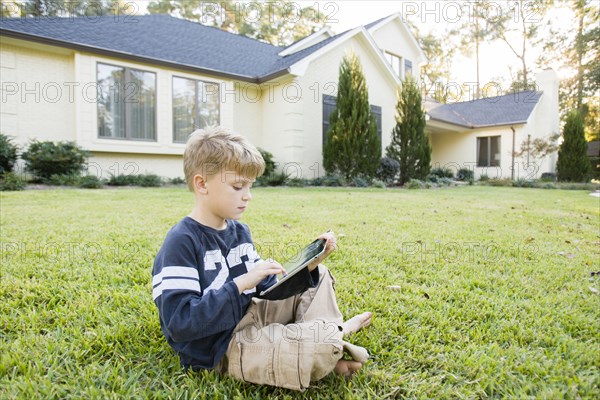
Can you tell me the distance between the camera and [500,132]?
1820 centimetres

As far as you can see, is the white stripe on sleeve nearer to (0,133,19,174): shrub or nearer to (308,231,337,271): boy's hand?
(308,231,337,271): boy's hand

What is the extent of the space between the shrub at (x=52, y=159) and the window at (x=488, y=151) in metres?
18.4

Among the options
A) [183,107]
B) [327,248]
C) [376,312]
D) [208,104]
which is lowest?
[376,312]

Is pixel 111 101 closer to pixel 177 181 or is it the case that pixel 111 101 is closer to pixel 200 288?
pixel 177 181

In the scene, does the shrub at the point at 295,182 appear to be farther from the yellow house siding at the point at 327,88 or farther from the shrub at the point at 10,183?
the shrub at the point at 10,183

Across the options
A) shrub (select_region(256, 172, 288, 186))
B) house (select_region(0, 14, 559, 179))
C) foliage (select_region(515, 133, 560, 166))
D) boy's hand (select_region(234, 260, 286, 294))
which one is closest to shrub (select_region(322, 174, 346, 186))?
house (select_region(0, 14, 559, 179))

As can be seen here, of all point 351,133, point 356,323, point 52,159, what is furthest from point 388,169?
point 356,323

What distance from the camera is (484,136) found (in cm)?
1875

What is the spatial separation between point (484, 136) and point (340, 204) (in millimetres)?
16109

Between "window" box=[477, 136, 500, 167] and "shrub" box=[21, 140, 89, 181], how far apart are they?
1842cm

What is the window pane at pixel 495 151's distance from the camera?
1840 cm

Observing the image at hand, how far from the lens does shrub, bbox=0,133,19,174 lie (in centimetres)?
720

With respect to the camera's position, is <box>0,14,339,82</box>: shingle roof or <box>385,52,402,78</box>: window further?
<box>385,52,402,78</box>: window

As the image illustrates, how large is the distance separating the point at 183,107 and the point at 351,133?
16.8 feet
